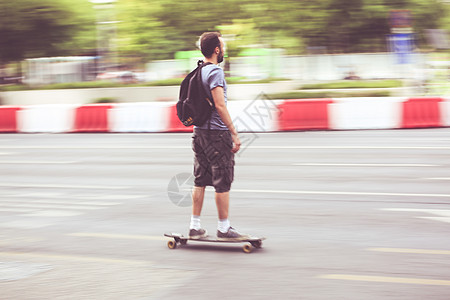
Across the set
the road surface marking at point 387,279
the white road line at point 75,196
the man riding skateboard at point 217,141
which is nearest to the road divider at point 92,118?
the white road line at point 75,196

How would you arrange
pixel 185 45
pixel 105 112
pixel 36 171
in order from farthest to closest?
pixel 185 45 → pixel 105 112 → pixel 36 171

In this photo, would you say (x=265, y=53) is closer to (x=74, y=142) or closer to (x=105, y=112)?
(x=105, y=112)

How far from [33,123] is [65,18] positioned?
17563 mm

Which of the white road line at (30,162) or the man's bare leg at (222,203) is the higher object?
the man's bare leg at (222,203)

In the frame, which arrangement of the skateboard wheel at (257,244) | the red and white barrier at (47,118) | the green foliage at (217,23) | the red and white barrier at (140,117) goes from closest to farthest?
the skateboard wheel at (257,244)
the red and white barrier at (140,117)
the red and white barrier at (47,118)
the green foliage at (217,23)

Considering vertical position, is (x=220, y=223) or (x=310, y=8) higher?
(x=310, y=8)

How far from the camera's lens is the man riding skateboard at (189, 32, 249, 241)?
18.3 feet

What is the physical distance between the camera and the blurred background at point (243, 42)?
3030 cm

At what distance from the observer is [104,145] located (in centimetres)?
1544

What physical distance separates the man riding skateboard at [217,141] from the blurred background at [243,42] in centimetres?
2034

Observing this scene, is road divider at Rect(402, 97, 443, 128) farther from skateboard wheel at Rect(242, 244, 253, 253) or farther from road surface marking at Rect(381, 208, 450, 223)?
skateboard wheel at Rect(242, 244, 253, 253)

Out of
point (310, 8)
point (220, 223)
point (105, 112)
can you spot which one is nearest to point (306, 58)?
point (310, 8)

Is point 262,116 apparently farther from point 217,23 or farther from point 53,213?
point 217,23

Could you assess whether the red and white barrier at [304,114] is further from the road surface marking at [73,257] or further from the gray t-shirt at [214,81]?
the road surface marking at [73,257]
